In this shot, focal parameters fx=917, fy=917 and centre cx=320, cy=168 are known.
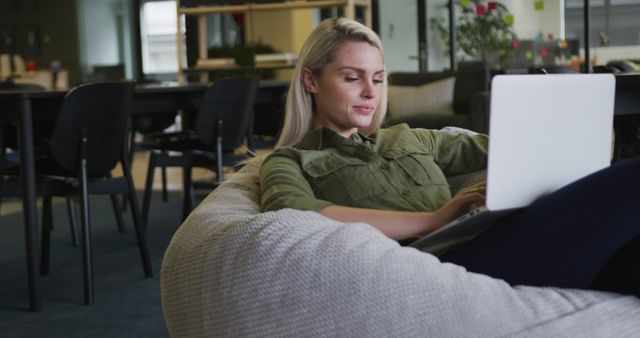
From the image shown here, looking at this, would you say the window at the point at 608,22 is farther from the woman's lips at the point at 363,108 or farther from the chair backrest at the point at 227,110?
the woman's lips at the point at 363,108

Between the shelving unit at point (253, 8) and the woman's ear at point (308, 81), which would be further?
the shelving unit at point (253, 8)

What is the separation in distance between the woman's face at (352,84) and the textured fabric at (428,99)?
4.59 m

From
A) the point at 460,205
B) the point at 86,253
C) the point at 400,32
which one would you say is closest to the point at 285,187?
the point at 460,205

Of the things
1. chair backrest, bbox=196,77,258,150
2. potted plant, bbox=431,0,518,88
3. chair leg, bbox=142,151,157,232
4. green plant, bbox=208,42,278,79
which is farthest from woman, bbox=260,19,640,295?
potted plant, bbox=431,0,518,88

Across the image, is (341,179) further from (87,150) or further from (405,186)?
(87,150)

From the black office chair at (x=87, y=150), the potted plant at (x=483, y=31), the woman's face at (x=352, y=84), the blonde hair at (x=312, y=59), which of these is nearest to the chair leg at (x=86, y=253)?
the black office chair at (x=87, y=150)

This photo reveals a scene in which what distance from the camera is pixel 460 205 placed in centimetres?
158

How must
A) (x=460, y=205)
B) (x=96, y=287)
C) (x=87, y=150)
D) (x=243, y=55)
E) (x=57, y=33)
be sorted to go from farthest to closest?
(x=57, y=33), (x=243, y=55), (x=96, y=287), (x=87, y=150), (x=460, y=205)

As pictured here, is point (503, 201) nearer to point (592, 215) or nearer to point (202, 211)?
point (592, 215)

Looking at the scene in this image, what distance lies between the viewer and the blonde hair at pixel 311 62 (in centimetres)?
199

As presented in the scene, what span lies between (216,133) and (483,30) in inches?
153

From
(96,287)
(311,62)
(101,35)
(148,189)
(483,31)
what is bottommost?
(96,287)

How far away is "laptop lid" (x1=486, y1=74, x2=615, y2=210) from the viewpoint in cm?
140

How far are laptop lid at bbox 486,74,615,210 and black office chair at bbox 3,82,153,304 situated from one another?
7.63 ft
